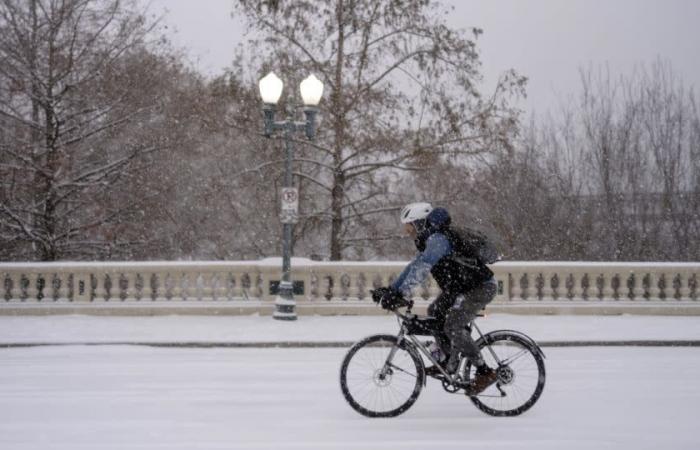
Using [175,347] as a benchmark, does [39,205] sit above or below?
above

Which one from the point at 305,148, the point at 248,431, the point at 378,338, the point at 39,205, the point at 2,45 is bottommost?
the point at 248,431

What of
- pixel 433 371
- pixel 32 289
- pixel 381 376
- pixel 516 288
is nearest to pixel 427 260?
pixel 433 371

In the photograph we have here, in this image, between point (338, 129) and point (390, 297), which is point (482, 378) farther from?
point (338, 129)

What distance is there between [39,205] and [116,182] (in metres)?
1.97

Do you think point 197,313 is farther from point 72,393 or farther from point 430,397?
point 430,397

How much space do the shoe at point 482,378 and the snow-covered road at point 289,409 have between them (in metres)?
0.28

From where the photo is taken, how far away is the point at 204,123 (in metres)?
19.7

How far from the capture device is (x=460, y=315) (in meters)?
6.64

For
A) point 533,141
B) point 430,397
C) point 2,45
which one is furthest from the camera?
point 533,141

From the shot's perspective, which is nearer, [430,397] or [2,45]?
[430,397]

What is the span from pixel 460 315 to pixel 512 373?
2.56ft

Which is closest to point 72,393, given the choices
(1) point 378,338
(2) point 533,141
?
(1) point 378,338

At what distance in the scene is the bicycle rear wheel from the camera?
22.5 feet

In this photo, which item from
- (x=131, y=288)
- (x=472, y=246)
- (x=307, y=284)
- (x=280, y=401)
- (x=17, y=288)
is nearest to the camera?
(x=472, y=246)
